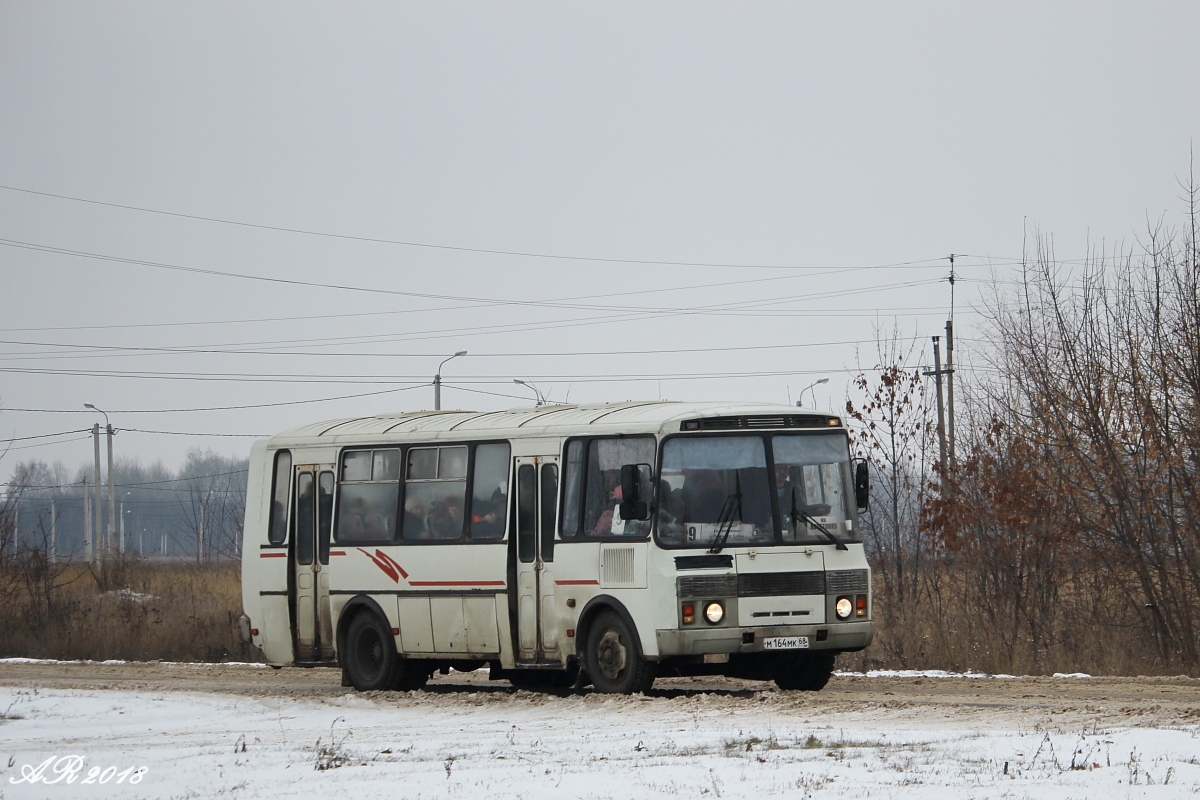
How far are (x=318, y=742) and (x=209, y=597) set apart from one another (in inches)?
795

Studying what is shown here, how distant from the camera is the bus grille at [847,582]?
53.1 feet

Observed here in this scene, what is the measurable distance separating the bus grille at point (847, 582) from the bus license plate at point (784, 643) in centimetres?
60

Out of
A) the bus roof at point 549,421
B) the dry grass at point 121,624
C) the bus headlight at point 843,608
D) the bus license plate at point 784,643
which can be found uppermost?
the bus roof at point 549,421

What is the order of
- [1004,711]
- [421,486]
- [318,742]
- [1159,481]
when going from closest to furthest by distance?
[318,742], [1004,711], [421,486], [1159,481]

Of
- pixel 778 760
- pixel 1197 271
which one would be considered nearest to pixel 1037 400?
pixel 1197 271

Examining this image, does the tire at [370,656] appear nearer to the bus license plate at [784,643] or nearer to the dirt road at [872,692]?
the dirt road at [872,692]

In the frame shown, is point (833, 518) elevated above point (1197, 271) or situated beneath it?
situated beneath

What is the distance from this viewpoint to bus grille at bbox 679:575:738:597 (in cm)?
1562

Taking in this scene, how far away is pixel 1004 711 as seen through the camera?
46.2ft

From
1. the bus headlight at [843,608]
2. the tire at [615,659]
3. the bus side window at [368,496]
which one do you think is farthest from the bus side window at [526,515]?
the bus headlight at [843,608]

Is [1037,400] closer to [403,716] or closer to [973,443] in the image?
[973,443]

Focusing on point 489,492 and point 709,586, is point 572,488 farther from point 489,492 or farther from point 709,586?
point 709,586

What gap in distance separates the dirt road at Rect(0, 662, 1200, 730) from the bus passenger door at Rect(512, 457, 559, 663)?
1.15m

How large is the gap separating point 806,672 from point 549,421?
374 centimetres
